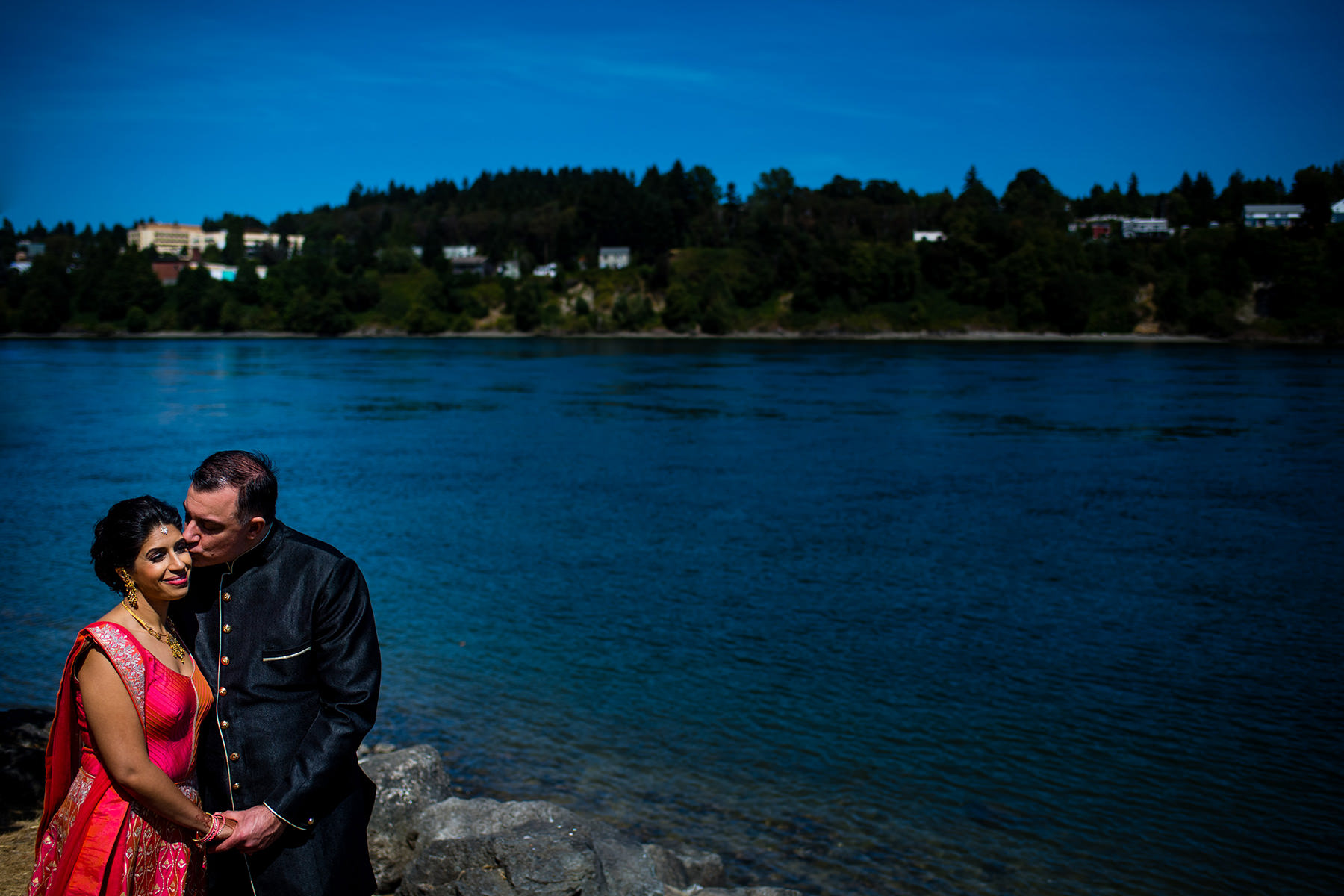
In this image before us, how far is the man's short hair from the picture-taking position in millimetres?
3686

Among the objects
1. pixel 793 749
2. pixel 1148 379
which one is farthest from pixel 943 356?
pixel 793 749

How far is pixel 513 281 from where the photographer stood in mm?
159000

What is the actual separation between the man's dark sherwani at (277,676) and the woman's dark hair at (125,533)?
0.31 metres

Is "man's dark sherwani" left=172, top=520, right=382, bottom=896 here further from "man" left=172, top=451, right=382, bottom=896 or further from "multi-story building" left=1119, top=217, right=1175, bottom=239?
"multi-story building" left=1119, top=217, right=1175, bottom=239

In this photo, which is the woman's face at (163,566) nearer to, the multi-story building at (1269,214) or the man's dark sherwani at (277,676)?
the man's dark sherwani at (277,676)

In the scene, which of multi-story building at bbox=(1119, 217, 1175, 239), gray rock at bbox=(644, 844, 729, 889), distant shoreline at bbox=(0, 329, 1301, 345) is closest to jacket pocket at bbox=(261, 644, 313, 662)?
gray rock at bbox=(644, 844, 729, 889)

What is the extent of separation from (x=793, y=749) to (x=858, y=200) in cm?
18267

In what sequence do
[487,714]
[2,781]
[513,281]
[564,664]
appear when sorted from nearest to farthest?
[2,781], [487,714], [564,664], [513,281]

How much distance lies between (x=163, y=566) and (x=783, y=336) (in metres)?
145

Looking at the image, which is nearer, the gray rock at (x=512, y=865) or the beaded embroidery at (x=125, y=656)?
the beaded embroidery at (x=125, y=656)

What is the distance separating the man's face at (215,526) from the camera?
366 cm

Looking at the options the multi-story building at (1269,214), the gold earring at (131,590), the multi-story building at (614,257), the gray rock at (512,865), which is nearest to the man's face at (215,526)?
the gold earring at (131,590)

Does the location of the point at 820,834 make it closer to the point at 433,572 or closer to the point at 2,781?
the point at 2,781

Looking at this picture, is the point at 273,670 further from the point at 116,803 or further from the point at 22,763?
the point at 22,763
